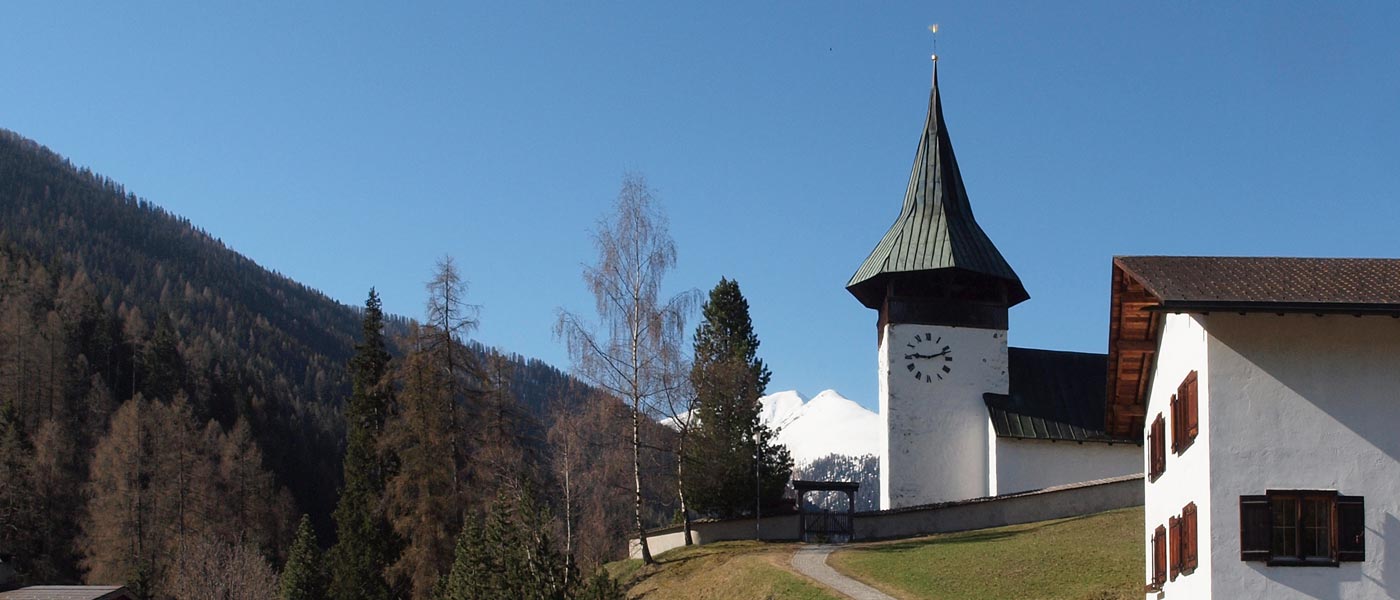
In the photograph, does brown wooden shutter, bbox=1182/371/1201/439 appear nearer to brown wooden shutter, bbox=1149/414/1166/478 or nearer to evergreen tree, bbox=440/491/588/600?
brown wooden shutter, bbox=1149/414/1166/478

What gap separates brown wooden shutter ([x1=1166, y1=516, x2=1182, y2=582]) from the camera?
23438 millimetres

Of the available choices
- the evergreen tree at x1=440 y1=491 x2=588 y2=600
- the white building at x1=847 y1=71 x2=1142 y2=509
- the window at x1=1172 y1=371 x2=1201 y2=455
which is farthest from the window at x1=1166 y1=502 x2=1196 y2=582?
the white building at x1=847 y1=71 x2=1142 y2=509

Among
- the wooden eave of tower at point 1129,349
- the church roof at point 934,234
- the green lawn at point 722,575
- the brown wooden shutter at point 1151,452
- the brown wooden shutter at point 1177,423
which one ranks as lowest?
the green lawn at point 722,575

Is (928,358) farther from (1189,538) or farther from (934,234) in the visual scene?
(1189,538)

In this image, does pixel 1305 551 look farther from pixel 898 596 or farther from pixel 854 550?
pixel 854 550

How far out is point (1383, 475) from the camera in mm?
20625

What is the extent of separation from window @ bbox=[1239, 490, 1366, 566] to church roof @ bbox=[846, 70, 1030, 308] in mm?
28474

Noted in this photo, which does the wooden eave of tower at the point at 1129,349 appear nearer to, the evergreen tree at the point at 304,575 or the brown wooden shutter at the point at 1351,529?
the brown wooden shutter at the point at 1351,529

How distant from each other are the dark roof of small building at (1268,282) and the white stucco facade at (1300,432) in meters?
0.49

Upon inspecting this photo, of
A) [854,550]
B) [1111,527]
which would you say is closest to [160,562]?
[854,550]

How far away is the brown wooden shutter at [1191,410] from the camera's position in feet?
71.5

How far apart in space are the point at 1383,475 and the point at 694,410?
27608 millimetres

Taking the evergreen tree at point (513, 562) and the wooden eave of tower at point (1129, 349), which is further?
the evergreen tree at point (513, 562)

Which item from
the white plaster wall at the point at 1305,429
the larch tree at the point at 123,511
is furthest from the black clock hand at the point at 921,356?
the larch tree at the point at 123,511
